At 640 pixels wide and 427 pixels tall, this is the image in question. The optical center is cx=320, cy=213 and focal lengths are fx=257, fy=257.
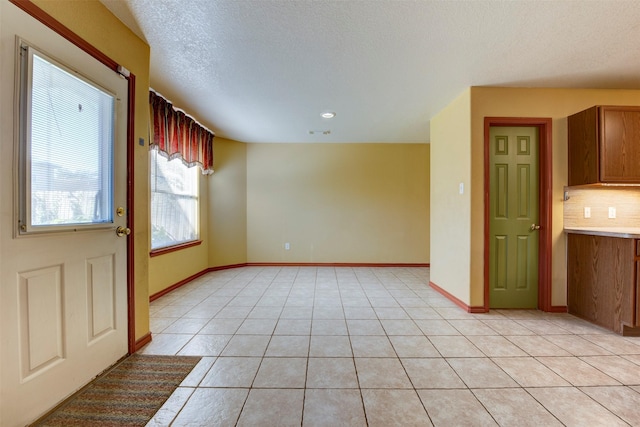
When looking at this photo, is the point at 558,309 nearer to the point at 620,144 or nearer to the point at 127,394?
the point at 620,144

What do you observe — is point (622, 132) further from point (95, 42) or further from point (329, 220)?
point (95, 42)

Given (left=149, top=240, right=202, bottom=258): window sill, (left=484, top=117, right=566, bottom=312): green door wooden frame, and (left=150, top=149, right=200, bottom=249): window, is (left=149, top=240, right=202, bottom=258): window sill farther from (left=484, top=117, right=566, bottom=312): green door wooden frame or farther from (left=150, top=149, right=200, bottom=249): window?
(left=484, top=117, right=566, bottom=312): green door wooden frame

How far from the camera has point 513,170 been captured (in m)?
2.96

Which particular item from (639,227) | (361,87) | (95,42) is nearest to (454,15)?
(361,87)

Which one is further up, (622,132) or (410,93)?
(410,93)

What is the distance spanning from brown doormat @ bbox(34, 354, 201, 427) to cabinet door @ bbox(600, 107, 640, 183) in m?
4.13

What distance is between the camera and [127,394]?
1.57 metres

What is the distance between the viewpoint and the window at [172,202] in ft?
11.2

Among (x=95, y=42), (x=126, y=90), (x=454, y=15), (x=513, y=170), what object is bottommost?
(x=513, y=170)

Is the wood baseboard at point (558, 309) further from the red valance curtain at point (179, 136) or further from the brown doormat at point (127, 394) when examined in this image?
the red valance curtain at point (179, 136)

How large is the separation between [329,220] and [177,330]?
335cm

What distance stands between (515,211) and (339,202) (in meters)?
2.94

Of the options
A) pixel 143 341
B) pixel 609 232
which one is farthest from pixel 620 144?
pixel 143 341

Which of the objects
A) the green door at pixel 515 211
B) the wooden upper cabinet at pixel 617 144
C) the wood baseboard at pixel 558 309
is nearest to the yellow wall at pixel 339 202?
the green door at pixel 515 211
